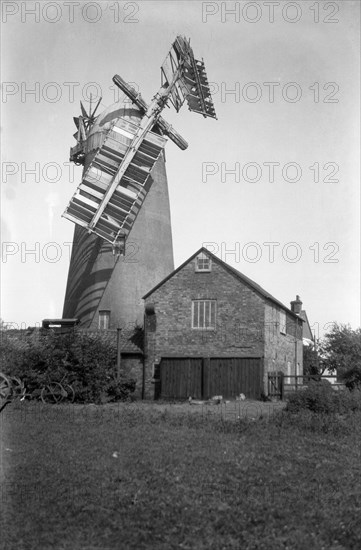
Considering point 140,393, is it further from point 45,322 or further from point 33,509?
point 33,509

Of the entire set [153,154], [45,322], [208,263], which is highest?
[153,154]

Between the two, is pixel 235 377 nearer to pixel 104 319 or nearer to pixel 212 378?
pixel 212 378

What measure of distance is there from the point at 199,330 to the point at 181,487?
2373 cm

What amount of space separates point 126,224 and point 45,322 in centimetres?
647

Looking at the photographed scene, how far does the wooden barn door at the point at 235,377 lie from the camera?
109ft

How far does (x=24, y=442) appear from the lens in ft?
50.5

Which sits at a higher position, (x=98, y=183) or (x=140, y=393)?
(x=98, y=183)

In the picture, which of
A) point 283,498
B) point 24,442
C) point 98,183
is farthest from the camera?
point 98,183

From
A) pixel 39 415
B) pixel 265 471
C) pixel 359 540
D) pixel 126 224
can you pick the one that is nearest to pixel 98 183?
pixel 126 224

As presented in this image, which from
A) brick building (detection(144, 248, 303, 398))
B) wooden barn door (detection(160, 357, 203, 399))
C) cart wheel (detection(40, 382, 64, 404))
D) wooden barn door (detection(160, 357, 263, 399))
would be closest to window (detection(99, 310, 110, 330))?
brick building (detection(144, 248, 303, 398))

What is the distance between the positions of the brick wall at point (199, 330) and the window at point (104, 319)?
276 centimetres

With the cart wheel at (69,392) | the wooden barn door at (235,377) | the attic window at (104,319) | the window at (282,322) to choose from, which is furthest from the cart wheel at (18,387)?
the window at (282,322)

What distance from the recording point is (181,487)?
37.3 feet

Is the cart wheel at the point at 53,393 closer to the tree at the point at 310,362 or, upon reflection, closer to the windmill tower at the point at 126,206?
the windmill tower at the point at 126,206
